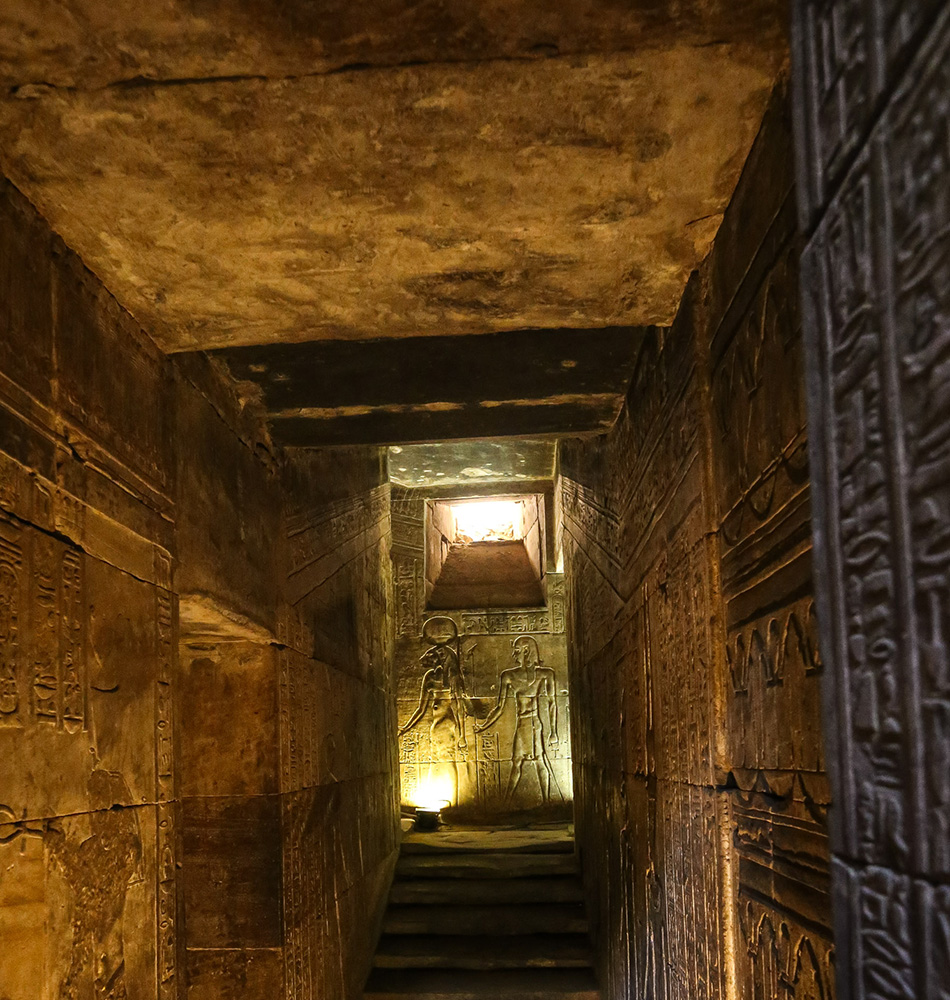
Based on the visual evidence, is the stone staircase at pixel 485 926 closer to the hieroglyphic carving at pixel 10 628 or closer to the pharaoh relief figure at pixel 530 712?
the pharaoh relief figure at pixel 530 712

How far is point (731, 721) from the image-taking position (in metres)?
2.50

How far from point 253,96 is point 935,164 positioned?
150 cm

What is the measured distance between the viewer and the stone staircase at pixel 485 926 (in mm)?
6652

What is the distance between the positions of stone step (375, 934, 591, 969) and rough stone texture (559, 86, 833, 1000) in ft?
8.70

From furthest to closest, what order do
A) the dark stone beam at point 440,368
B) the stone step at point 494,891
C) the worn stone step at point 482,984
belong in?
the stone step at point 494,891
the worn stone step at point 482,984
the dark stone beam at point 440,368

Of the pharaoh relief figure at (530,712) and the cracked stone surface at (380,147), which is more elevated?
the cracked stone surface at (380,147)

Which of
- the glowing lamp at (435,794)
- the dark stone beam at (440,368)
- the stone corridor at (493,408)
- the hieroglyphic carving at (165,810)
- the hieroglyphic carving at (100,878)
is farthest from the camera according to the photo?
the glowing lamp at (435,794)

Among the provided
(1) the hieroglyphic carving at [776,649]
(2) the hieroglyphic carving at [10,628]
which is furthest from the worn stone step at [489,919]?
(2) the hieroglyphic carving at [10,628]

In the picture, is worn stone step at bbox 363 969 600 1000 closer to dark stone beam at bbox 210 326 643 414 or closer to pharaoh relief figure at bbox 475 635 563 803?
pharaoh relief figure at bbox 475 635 563 803

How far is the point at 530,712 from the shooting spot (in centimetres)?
1092

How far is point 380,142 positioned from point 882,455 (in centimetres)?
153

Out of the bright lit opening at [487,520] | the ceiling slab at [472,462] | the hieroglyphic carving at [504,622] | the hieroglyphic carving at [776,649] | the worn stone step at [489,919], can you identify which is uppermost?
the ceiling slab at [472,462]

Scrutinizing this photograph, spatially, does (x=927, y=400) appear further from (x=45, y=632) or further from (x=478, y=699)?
(x=478, y=699)

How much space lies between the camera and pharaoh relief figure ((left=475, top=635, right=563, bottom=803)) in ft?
35.3
